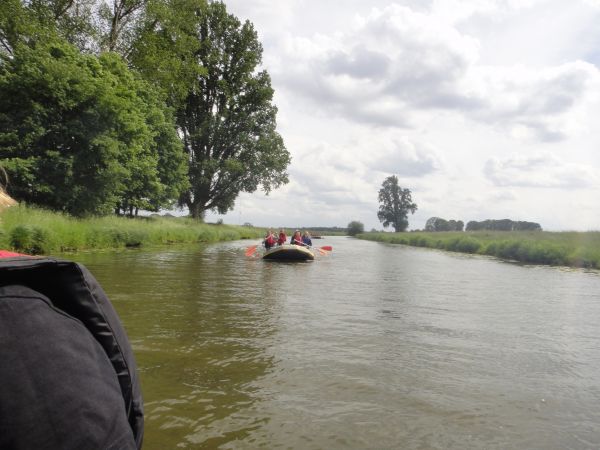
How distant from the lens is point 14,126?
17.4 m

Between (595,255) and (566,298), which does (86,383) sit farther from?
(595,255)

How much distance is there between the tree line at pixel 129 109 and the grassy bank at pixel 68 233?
5.27ft

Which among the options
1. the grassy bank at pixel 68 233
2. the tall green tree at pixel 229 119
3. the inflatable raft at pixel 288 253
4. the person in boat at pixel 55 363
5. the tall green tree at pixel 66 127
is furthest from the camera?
the tall green tree at pixel 229 119

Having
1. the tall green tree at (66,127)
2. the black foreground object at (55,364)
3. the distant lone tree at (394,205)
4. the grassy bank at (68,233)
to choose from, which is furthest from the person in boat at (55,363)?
the distant lone tree at (394,205)

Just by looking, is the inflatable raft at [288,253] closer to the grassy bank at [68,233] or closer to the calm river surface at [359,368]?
the grassy bank at [68,233]

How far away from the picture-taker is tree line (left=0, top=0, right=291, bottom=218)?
17.8 m

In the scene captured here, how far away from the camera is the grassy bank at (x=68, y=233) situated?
12.7 metres

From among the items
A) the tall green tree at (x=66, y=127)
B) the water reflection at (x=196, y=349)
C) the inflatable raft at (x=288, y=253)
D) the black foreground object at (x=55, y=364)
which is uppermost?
the tall green tree at (x=66, y=127)

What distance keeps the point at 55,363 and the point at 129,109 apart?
74.9ft

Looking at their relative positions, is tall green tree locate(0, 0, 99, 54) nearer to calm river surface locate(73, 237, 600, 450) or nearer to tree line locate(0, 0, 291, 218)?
tree line locate(0, 0, 291, 218)

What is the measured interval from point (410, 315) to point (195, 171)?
28.3 meters

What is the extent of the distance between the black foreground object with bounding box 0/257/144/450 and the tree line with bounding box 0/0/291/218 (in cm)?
1476

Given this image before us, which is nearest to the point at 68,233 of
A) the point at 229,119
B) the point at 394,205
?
the point at 229,119

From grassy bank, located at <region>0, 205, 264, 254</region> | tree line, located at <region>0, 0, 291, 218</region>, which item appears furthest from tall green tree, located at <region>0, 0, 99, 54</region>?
grassy bank, located at <region>0, 205, 264, 254</region>
